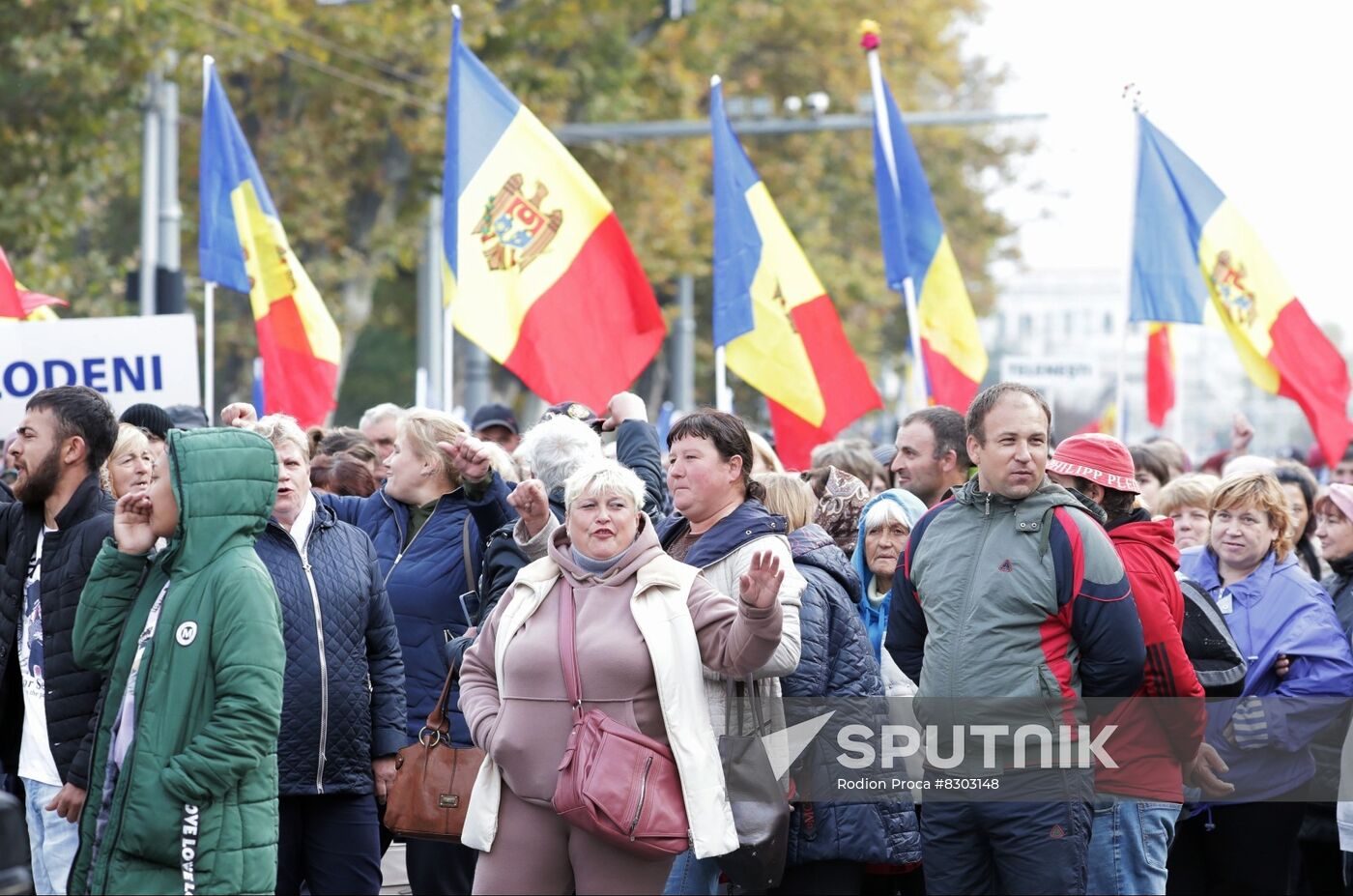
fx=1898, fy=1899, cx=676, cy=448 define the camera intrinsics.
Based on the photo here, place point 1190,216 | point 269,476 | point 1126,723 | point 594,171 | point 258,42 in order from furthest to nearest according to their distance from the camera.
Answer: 1. point 594,171
2. point 258,42
3. point 1190,216
4. point 1126,723
5. point 269,476

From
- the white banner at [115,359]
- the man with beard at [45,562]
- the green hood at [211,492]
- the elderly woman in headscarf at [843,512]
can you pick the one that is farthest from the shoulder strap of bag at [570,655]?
the white banner at [115,359]

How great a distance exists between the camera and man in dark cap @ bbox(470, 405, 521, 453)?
10.1 meters

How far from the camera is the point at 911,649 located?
5.67 metres

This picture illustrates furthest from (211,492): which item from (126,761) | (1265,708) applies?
(1265,708)

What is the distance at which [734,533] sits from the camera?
5387 millimetres

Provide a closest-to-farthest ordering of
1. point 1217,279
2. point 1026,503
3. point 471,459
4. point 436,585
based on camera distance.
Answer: point 1026,503 → point 471,459 → point 436,585 → point 1217,279

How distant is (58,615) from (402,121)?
1815cm

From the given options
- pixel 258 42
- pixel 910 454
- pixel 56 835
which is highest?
Result: pixel 258 42

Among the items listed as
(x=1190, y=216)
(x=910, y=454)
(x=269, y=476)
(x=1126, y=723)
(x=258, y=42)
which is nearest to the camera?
(x=269, y=476)

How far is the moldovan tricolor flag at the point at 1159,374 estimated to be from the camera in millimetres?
15977

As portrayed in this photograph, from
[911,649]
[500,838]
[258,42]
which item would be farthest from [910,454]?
[258,42]

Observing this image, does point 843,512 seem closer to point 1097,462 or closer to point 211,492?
point 1097,462

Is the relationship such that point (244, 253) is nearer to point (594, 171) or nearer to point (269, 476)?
point (269, 476)

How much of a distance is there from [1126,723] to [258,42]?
15.4 meters
